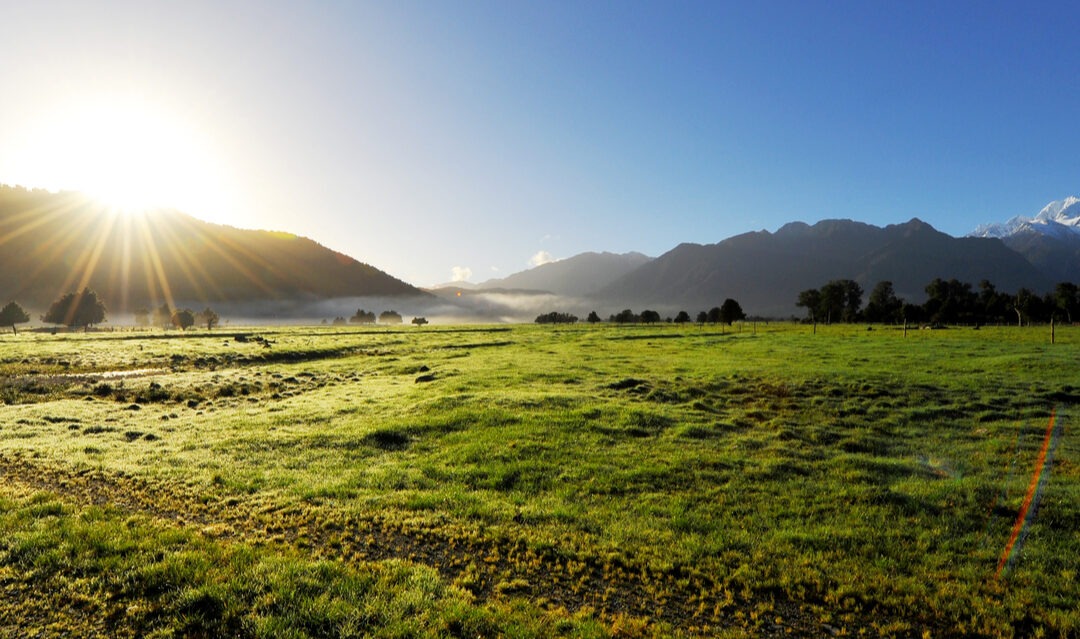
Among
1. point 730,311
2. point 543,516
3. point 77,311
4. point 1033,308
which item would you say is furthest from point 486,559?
point 77,311

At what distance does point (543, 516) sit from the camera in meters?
15.4

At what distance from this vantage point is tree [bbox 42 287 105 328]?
579ft

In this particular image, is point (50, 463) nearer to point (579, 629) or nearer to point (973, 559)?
point (579, 629)

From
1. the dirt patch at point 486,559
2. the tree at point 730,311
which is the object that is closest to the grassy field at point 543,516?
the dirt patch at point 486,559

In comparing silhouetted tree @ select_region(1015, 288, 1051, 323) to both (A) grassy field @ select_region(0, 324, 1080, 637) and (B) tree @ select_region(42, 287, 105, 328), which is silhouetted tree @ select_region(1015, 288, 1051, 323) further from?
(B) tree @ select_region(42, 287, 105, 328)

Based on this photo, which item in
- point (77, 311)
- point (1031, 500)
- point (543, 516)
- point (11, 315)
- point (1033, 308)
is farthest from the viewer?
point (77, 311)

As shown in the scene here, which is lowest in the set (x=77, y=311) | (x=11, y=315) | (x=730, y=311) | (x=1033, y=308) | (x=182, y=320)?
(x=182, y=320)

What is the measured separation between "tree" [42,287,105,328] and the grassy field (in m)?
192

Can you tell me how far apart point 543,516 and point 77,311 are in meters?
235

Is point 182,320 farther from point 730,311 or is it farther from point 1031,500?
point 1031,500

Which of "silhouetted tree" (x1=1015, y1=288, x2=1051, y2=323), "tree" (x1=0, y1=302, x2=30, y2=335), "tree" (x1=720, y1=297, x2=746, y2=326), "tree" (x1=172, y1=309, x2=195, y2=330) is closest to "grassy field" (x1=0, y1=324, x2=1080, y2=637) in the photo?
"tree" (x1=720, y1=297, x2=746, y2=326)

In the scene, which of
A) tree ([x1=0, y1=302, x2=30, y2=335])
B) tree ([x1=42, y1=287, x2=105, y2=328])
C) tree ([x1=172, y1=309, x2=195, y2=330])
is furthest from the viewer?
tree ([x1=172, y1=309, x2=195, y2=330])

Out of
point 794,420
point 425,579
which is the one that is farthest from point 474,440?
point 794,420

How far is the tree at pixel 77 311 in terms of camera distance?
579 ft
